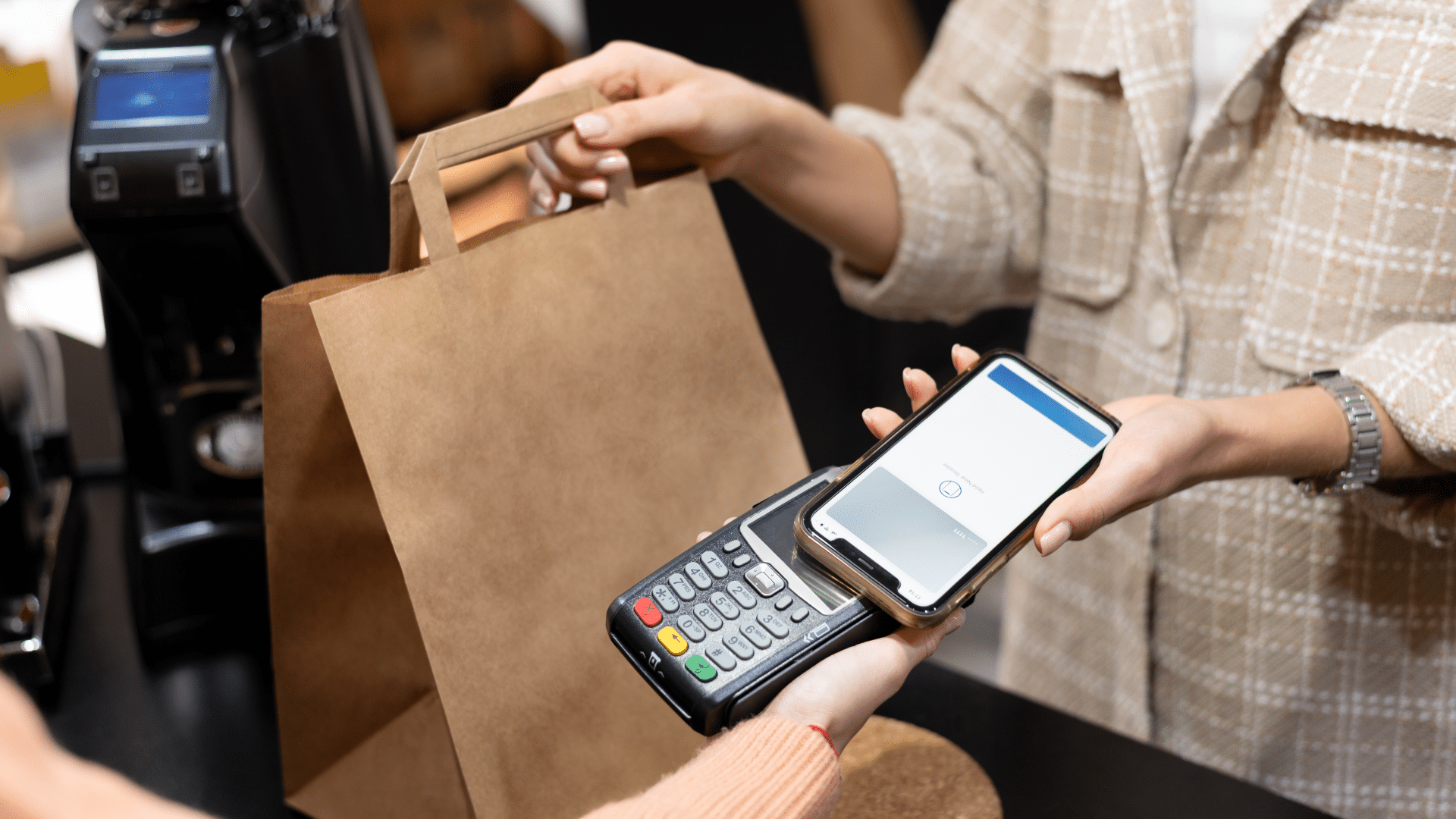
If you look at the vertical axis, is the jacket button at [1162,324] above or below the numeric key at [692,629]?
below

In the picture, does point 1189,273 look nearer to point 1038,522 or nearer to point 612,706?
point 1038,522

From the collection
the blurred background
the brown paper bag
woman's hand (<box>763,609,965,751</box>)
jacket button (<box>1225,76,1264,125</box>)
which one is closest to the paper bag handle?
the brown paper bag

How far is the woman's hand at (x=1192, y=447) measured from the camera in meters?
0.58

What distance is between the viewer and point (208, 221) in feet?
2.27

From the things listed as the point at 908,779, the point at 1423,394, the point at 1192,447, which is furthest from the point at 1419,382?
the point at 908,779

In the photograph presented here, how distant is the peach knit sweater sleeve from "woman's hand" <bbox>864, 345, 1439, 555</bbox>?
0.17 m

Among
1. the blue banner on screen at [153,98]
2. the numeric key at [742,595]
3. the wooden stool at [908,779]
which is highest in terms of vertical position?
the blue banner on screen at [153,98]

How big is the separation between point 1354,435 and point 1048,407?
205 millimetres

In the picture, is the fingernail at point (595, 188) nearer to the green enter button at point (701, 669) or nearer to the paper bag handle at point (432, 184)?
the paper bag handle at point (432, 184)

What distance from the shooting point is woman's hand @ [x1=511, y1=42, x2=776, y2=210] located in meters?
0.67

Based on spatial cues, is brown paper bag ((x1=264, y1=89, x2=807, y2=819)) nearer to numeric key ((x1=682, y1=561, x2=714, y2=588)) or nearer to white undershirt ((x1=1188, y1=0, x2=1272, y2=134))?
numeric key ((x1=682, y1=561, x2=714, y2=588))

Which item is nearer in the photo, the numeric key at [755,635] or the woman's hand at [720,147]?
the numeric key at [755,635]

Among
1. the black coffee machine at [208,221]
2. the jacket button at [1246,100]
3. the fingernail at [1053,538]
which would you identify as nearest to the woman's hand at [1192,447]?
the fingernail at [1053,538]

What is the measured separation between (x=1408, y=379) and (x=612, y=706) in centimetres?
52
